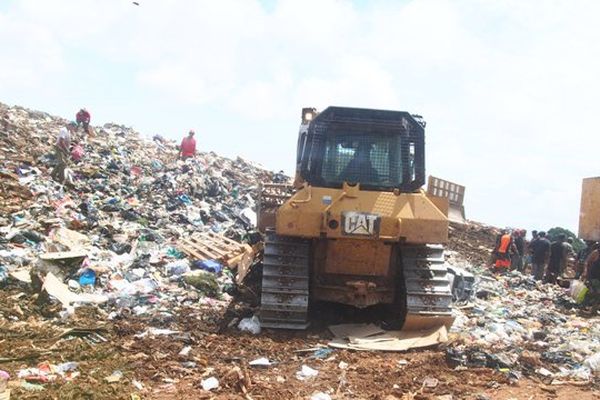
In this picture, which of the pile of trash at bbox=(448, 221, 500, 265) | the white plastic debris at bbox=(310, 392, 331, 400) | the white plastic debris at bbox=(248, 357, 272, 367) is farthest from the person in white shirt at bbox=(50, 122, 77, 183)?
the pile of trash at bbox=(448, 221, 500, 265)

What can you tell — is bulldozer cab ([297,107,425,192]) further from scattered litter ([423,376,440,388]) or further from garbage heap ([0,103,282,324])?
scattered litter ([423,376,440,388])

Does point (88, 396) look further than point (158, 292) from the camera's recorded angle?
No

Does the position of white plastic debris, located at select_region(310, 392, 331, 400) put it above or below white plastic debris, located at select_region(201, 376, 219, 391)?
below

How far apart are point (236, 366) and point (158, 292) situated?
2.84 m

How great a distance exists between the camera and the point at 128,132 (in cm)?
2125

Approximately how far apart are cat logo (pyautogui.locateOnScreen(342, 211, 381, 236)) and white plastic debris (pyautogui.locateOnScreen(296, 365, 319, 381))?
149 cm

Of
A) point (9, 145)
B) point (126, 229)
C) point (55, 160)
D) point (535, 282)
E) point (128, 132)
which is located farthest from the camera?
point (128, 132)

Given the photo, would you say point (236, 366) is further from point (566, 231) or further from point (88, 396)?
point (566, 231)

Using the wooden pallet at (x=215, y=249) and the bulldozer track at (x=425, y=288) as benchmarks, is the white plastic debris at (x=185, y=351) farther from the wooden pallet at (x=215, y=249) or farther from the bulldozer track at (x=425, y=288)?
the wooden pallet at (x=215, y=249)

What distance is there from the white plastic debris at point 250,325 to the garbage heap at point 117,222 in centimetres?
117

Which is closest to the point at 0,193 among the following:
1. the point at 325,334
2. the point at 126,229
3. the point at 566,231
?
the point at 126,229

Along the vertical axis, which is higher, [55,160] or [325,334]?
[55,160]

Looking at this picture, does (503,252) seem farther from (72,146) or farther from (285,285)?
(72,146)

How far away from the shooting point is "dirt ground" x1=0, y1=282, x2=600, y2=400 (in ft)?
13.1
